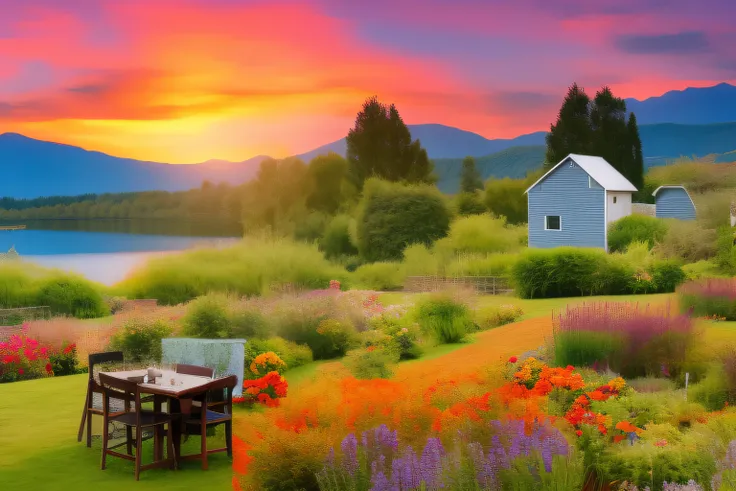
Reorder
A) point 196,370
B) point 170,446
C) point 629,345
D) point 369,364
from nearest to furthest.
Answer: point 170,446
point 196,370
point 629,345
point 369,364

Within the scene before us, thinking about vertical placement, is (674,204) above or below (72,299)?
above

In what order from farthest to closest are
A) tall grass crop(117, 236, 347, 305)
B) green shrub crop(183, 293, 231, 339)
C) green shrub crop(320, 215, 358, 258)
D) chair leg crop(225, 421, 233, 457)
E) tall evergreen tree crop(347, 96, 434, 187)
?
tall evergreen tree crop(347, 96, 434, 187) < green shrub crop(320, 215, 358, 258) < tall grass crop(117, 236, 347, 305) < green shrub crop(183, 293, 231, 339) < chair leg crop(225, 421, 233, 457)

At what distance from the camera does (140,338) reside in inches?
520

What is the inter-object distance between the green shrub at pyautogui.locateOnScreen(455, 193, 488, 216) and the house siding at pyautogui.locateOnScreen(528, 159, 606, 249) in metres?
12.7

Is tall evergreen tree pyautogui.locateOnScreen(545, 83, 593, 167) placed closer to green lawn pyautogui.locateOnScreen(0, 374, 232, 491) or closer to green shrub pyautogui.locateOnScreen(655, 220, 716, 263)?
green shrub pyautogui.locateOnScreen(655, 220, 716, 263)

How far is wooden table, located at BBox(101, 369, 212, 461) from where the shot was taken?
7.41 metres

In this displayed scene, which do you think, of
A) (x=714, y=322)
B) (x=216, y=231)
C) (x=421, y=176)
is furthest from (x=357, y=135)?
(x=714, y=322)

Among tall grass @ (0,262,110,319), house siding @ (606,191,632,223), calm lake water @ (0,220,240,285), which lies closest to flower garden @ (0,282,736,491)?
tall grass @ (0,262,110,319)

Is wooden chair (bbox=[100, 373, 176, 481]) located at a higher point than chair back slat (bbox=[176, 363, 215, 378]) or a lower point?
lower

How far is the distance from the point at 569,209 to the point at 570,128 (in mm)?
15158

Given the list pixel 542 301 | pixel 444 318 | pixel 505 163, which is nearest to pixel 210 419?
pixel 444 318

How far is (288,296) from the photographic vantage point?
1609 centimetres

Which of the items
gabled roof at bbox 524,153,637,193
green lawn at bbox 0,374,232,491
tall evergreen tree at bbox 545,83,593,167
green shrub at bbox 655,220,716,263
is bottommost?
green lawn at bbox 0,374,232,491

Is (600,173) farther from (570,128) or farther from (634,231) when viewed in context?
(570,128)
